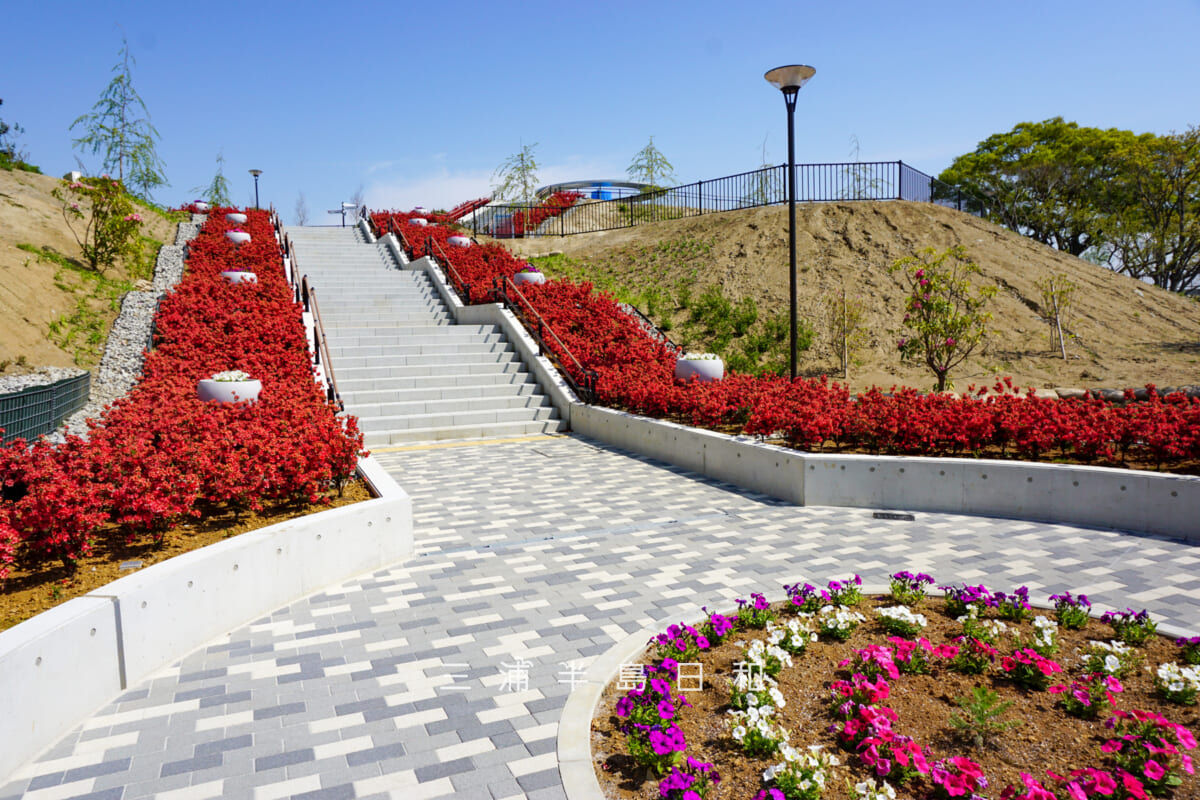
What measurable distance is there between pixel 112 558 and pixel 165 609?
971mm

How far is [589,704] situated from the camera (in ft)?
11.9

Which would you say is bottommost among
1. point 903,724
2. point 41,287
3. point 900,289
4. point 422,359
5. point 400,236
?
point 903,724

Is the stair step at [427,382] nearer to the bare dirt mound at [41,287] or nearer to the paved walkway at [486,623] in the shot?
the bare dirt mound at [41,287]

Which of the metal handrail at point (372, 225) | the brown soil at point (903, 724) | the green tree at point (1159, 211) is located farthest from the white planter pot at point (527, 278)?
the green tree at point (1159, 211)

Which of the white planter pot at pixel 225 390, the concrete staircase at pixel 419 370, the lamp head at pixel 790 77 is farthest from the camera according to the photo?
the concrete staircase at pixel 419 370

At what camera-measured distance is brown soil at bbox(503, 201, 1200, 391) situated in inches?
684

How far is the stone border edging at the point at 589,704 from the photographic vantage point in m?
3.04

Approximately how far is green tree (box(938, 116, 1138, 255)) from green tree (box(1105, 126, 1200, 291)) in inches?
32.3

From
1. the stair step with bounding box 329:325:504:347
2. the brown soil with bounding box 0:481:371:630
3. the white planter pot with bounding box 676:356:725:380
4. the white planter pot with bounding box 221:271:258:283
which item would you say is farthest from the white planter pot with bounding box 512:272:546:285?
the brown soil with bounding box 0:481:371:630

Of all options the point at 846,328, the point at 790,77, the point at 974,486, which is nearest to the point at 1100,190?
the point at 846,328

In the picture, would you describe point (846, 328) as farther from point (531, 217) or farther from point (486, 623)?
point (531, 217)

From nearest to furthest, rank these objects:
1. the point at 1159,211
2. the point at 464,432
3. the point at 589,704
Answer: the point at 589,704, the point at 464,432, the point at 1159,211

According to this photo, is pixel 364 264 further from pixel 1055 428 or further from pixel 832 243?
pixel 1055 428

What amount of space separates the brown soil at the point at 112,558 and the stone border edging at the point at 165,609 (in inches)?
13.9
